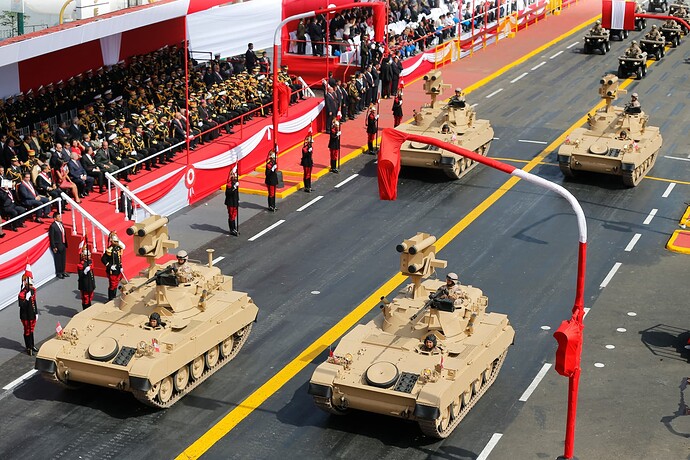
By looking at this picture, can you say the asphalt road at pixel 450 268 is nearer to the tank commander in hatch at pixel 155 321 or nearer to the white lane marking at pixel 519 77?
the tank commander in hatch at pixel 155 321

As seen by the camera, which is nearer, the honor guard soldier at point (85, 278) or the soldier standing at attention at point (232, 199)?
the honor guard soldier at point (85, 278)

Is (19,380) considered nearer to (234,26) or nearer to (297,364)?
(297,364)

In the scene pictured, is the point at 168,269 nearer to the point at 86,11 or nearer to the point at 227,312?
the point at 227,312

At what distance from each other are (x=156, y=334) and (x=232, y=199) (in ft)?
33.7

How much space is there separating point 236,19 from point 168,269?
26.1m

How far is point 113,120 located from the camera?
138 ft

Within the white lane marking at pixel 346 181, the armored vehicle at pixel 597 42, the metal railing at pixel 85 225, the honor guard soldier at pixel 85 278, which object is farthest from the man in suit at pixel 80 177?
the armored vehicle at pixel 597 42

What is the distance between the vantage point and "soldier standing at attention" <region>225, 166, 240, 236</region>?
3822cm

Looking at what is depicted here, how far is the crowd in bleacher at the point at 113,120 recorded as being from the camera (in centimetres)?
3722

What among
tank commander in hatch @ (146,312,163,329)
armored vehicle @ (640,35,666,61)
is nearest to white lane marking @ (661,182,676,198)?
tank commander in hatch @ (146,312,163,329)

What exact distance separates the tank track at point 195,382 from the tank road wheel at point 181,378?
0.11m

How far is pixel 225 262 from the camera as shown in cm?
3666

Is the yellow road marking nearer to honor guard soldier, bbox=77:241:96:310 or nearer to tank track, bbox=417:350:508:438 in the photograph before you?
tank track, bbox=417:350:508:438

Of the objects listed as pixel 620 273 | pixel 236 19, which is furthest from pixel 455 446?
pixel 236 19
